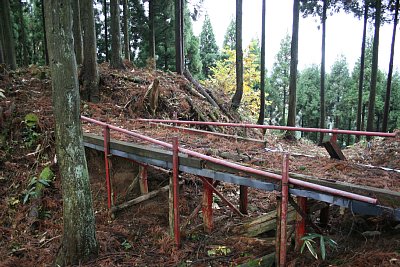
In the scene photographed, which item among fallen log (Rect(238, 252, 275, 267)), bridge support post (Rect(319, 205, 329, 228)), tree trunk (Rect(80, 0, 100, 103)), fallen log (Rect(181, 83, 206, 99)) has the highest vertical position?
tree trunk (Rect(80, 0, 100, 103))

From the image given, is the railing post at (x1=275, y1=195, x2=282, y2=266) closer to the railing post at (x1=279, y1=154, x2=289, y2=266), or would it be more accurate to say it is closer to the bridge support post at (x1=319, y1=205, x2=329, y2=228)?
the railing post at (x1=279, y1=154, x2=289, y2=266)

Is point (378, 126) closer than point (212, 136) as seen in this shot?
No

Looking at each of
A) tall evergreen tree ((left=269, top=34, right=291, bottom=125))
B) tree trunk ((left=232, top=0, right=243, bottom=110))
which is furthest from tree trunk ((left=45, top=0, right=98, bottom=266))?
tall evergreen tree ((left=269, top=34, right=291, bottom=125))

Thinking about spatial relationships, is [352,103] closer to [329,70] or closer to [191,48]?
[329,70]

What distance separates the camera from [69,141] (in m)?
5.23

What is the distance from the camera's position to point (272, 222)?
232 inches

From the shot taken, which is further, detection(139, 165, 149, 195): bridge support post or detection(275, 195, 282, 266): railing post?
detection(139, 165, 149, 195): bridge support post

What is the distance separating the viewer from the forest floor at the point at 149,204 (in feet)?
15.0

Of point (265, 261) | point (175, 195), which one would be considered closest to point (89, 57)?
point (175, 195)

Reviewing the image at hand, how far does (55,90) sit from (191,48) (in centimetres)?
2240

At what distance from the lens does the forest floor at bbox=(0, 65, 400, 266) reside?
4574mm

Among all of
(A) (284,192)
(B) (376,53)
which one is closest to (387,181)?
(A) (284,192)

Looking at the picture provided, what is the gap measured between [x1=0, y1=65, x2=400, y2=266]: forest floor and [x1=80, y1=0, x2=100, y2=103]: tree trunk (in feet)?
1.74

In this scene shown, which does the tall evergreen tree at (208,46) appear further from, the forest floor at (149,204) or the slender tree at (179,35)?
the forest floor at (149,204)
